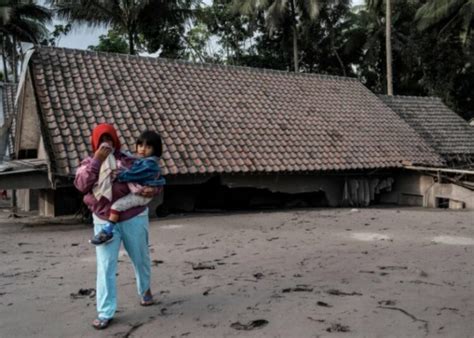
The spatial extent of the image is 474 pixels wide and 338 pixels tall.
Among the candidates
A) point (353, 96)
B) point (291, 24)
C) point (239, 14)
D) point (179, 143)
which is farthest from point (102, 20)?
point (179, 143)

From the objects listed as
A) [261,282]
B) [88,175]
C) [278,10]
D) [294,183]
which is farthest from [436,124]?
[88,175]

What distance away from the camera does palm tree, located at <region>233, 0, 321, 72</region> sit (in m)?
26.3

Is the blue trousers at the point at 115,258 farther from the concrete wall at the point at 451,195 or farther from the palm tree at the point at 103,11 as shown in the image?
the palm tree at the point at 103,11

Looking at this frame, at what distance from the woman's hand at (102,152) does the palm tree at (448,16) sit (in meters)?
25.8

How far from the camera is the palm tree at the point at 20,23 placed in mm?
26797

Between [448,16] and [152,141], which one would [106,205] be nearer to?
[152,141]

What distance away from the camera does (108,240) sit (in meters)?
3.75

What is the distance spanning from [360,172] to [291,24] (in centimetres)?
1717

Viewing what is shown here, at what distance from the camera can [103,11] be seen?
72.8 ft

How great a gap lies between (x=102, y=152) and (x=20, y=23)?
27858 millimetres

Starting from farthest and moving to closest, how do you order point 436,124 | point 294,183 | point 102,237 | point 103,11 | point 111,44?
point 111,44 → point 103,11 → point 436,124 → point 294,183 → point 102,237

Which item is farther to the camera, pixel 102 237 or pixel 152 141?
pixel 152 141

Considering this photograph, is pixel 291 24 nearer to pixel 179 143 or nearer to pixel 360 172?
pixel 360 172

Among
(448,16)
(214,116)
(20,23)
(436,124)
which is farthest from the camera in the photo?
(20,23)
